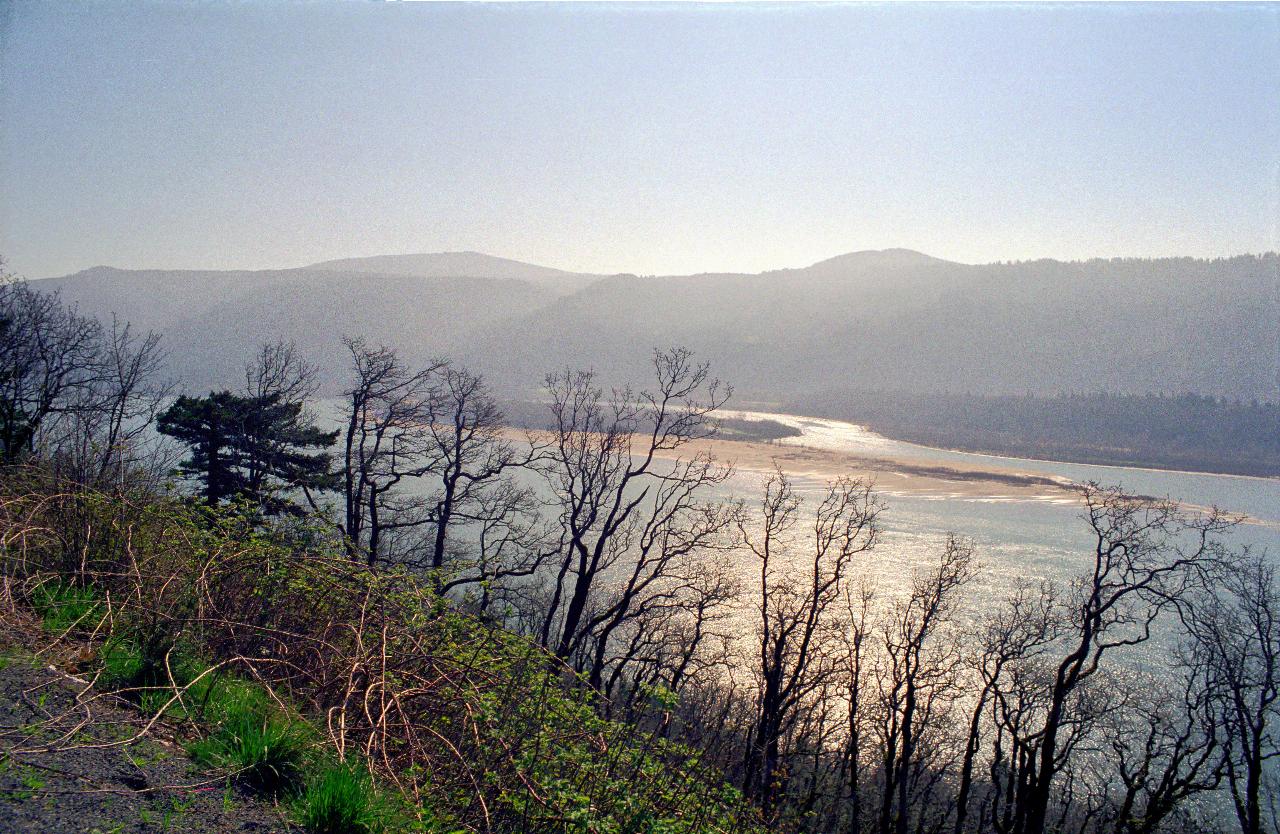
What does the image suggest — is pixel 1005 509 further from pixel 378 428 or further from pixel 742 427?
pixel 378 428

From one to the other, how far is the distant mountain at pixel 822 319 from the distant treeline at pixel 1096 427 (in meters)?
20.7

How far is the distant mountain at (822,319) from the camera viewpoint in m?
77.7

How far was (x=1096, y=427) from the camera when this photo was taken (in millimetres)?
83188

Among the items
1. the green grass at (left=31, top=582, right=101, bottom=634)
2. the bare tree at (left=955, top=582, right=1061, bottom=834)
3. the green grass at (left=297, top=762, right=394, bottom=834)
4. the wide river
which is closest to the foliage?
the green grass at (left=297, top=762, right=394, bottom=834)

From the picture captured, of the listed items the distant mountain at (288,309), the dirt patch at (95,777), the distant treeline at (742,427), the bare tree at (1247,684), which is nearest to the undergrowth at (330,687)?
the dirt patch at (95,777)

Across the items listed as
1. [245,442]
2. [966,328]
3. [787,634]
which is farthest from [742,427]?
[966,328]

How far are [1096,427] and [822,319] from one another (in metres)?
65.4

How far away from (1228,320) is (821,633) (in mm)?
150106

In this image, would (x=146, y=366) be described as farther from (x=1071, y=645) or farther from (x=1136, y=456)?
(x=1136, y=456)

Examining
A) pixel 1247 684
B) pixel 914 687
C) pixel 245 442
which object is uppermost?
pixel 245 442

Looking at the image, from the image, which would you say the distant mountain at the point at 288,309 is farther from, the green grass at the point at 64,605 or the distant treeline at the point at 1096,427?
the distant treeline at the point at 1096,427

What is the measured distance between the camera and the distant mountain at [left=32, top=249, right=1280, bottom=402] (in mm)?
77688

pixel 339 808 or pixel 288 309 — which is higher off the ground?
pixel 288 309

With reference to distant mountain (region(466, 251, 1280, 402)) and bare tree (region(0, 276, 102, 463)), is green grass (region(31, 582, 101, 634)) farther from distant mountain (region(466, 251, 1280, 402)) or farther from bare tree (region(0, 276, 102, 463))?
distant mountain (region(466, 251, 1280, 402))
